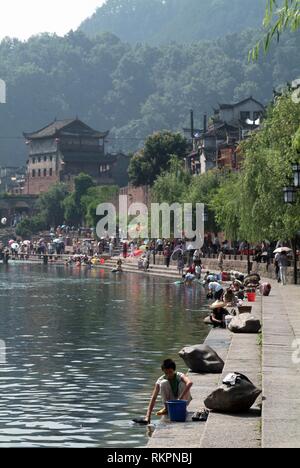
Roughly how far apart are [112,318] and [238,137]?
68511 mm

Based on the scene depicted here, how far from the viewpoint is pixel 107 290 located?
59.9 m

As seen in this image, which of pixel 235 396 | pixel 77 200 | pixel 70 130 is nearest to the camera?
pixel 235 396

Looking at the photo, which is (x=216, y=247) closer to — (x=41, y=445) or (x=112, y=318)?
(x=112, y=318)

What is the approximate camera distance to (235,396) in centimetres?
1795

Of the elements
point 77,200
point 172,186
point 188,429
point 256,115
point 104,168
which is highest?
point 256,115

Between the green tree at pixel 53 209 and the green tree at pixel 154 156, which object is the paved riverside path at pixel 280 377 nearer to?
the green tree at pixel 154 156

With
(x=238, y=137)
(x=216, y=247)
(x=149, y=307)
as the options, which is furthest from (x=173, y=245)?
(x=149, y=307)

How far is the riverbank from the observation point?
1576cm

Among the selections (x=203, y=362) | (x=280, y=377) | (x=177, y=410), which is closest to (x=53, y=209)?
(x=203, y=362)

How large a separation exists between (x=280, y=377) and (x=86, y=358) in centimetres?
819

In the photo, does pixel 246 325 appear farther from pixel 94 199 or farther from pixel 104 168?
pixel 104 168

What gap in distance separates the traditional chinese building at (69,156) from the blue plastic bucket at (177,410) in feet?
459

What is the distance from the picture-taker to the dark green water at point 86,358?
1908 cm

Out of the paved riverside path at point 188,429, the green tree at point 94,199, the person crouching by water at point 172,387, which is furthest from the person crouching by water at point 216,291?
the green tree at point 94,199
